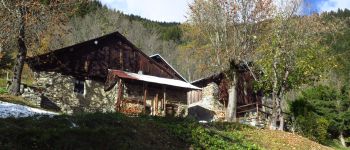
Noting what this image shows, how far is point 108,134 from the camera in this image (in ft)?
40.5

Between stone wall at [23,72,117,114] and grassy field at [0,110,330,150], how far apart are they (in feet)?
52.8

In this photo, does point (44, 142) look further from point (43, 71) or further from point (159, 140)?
point (43, 71)

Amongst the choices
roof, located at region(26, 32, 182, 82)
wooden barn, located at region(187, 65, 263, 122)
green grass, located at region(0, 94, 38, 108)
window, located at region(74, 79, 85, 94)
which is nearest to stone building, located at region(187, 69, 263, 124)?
wooden barn, located at region(187, 65, 263, 122)

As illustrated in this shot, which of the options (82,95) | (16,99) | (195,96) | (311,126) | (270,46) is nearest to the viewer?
(16,99)

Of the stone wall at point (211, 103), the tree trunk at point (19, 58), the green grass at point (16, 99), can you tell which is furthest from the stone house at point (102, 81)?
the stone wall at point (211, 103)

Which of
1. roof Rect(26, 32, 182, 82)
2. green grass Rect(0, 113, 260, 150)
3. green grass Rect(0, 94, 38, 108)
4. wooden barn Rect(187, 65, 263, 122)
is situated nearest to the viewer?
green grass Rect(0, 113, 260, 150)

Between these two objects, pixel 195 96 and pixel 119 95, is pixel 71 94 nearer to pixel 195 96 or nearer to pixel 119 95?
pixel 119 95

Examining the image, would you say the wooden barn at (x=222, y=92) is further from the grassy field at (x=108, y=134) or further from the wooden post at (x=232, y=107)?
the grassy field at (x=108, y=134)

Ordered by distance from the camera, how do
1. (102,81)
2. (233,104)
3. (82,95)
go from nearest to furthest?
(233,104), (82,95), (102,81)

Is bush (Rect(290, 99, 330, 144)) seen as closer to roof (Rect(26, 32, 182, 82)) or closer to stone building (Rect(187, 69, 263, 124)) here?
stone building (Rect(187, 69, 263, 124))

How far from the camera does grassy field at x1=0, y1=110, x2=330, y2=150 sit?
1054 cm

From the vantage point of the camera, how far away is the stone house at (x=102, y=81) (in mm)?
32000

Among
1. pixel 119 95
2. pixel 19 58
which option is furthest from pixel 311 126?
pixel 19 58

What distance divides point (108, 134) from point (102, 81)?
22413mm
